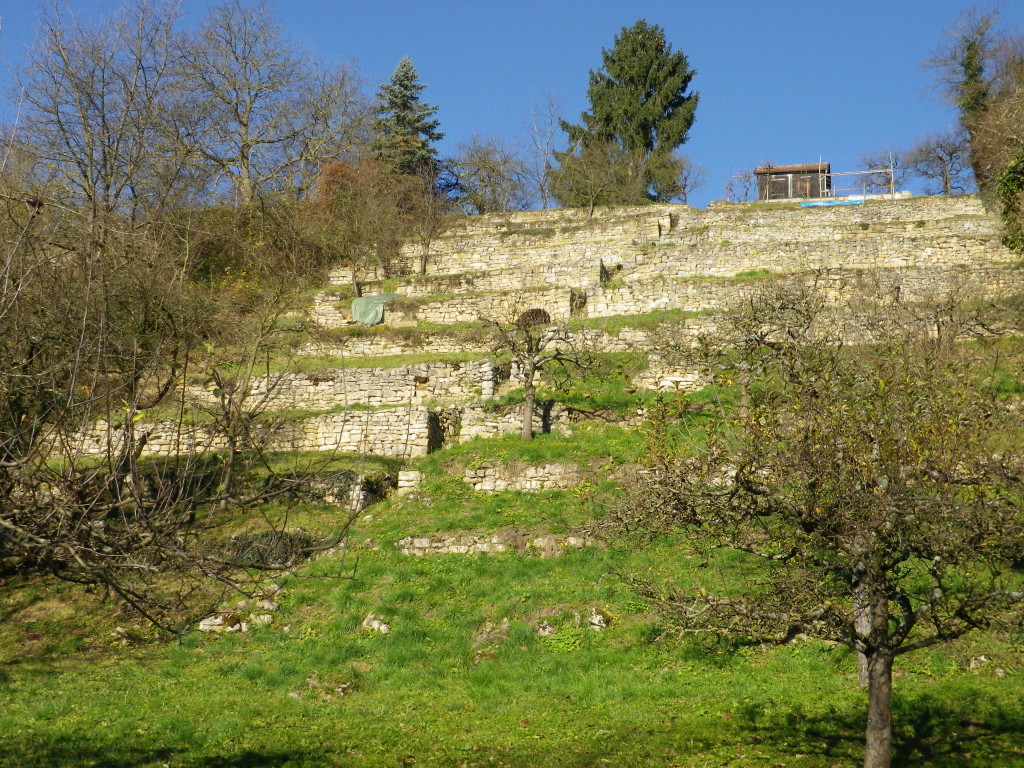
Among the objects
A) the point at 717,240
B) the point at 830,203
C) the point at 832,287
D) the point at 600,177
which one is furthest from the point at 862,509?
the point at 600,177

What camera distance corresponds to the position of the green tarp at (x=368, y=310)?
Answer: 26125 mm

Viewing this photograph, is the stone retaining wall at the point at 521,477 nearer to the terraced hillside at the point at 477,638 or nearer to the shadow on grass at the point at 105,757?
the terraced hillside at the point at 477,638

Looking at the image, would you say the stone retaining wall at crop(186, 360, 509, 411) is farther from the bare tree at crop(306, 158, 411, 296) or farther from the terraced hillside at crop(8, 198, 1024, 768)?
the bare tree at crop(306, 158, 411, 296)

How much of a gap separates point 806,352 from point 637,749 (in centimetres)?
478

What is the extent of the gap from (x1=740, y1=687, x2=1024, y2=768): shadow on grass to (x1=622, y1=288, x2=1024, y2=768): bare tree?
1034 mm

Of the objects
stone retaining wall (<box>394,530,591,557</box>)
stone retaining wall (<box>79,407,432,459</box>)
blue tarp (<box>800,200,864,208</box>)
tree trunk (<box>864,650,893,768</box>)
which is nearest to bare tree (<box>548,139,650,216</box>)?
blue tarp (<box>800,200,864,208</box>)

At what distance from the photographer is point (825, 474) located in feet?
25.7

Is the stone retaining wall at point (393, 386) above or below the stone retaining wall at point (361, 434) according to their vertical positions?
above

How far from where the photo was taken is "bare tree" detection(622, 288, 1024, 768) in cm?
736

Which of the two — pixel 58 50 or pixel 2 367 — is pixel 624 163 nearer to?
pixel 58 50

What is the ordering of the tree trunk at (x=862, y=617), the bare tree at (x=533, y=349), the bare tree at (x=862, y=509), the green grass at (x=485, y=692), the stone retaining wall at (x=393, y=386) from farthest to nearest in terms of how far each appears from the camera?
the stone retaining wall at (x=393, y=386) → the bare tree at (x=533, y=349) → the green grass at (x=485, y=692) → the tree trunk at (x=862, y=617) → the bare tree at (x=862, y=509)

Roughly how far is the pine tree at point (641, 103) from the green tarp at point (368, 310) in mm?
18262

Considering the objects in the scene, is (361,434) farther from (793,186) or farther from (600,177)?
(793,186)

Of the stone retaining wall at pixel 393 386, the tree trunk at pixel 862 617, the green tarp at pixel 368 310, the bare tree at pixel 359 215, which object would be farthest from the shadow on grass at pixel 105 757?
the bare tree at pixel 359 215
